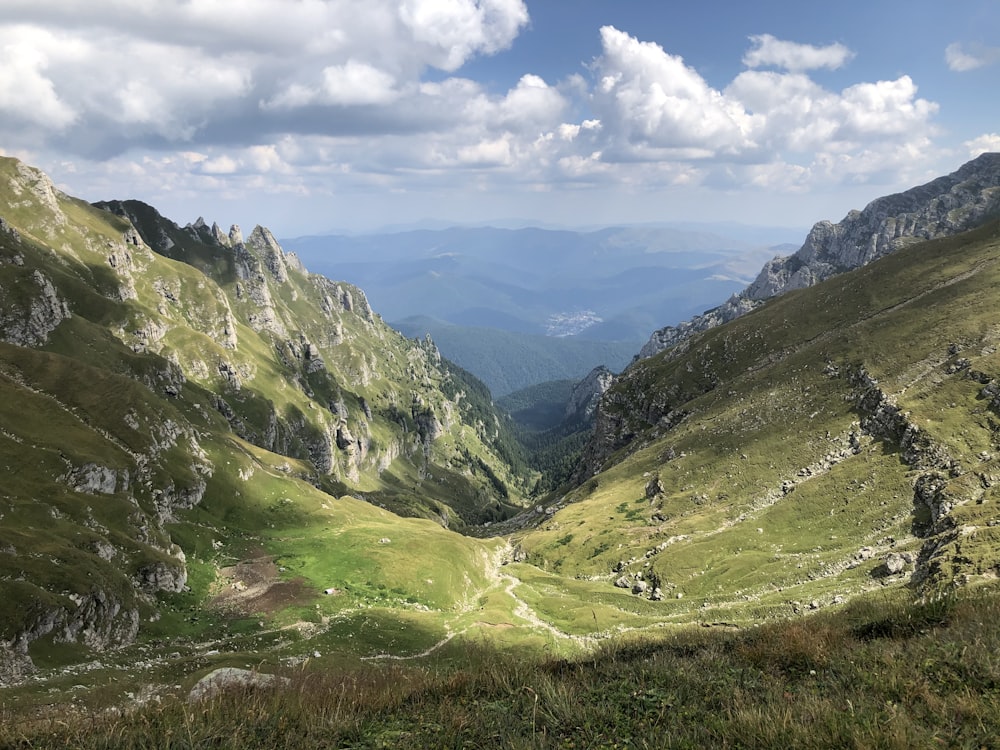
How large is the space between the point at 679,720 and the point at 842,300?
163279 millimetres

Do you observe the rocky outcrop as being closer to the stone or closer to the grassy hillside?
the grassy hillside

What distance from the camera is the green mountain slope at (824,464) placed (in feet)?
206

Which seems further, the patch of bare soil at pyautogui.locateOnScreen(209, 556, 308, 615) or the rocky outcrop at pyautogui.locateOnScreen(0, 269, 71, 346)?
the rocky outcrop at pyautogui.locateOnScreen(0, 269, 71, 346)

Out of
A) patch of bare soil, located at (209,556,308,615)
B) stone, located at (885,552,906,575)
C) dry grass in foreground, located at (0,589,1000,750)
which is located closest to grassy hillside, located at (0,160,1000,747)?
dry grass in foreground, located at (0,589,1000,750)

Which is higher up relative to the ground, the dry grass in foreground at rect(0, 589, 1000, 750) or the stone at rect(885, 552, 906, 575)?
the dry grass in foreground at rect(0, 589, 1000, 750)

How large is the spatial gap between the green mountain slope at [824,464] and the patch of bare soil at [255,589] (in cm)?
5035

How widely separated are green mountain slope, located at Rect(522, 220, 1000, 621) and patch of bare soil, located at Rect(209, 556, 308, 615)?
50.4 m

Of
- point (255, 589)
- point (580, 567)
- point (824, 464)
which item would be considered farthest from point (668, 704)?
point (580, 567)

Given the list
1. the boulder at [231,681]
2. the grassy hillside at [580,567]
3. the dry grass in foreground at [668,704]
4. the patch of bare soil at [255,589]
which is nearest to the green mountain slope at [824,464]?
the grassy hillside at [580,567]

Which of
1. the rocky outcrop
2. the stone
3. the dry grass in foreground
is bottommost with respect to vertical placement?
the stone

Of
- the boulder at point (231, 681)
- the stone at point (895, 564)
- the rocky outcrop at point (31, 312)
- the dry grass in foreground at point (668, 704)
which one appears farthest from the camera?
the rocky outcrop at point (31, 312)

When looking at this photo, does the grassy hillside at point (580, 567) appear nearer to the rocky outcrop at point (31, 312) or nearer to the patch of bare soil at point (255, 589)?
the patch of bare soil at point (255, 589)

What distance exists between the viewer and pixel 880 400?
300 ft

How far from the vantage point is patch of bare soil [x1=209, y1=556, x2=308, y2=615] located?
64.7 meters
